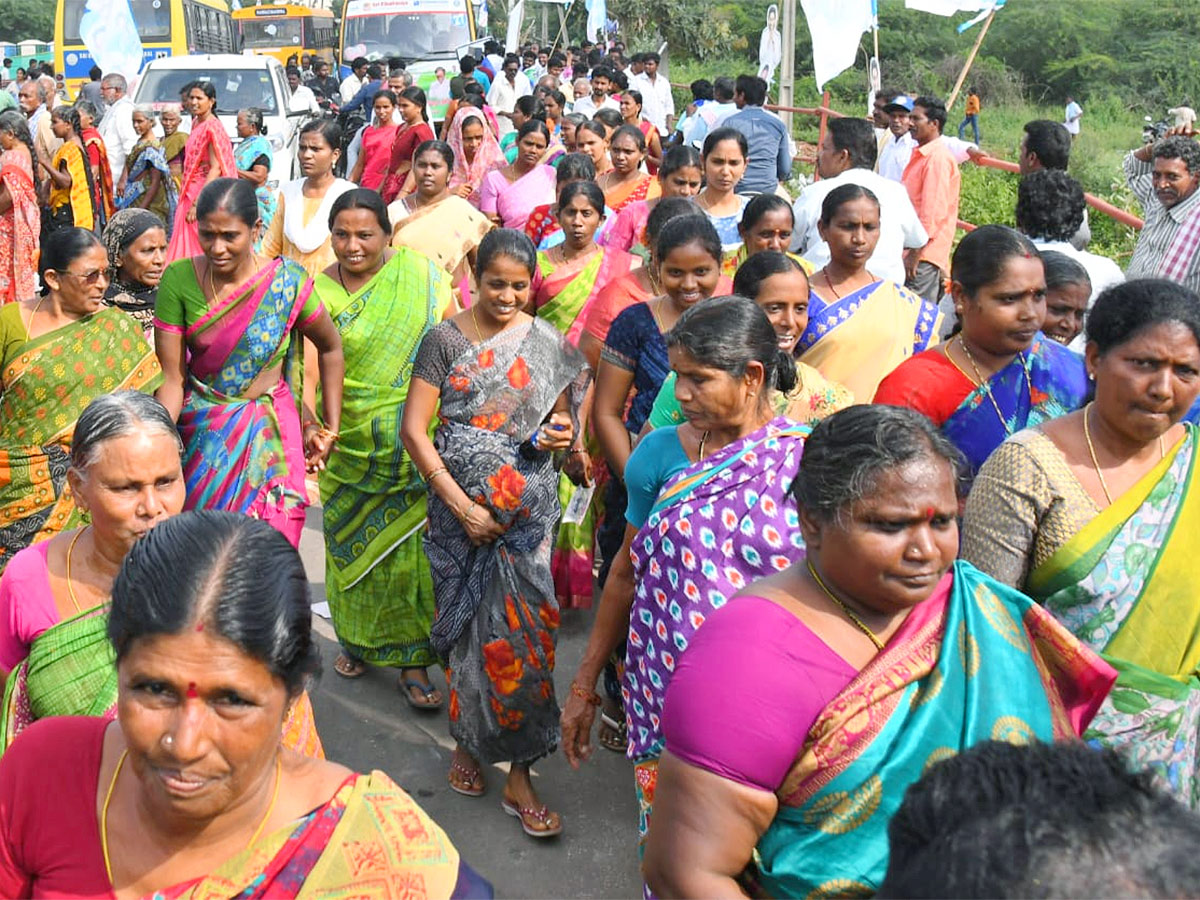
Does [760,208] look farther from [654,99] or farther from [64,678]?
[654,99]

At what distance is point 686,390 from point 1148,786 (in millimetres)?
1757

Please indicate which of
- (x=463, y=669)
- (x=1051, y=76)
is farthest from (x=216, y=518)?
(x=1051, y=76)

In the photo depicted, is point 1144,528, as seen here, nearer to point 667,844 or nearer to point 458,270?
point 667,844

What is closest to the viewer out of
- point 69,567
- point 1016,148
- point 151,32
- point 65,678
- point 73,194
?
point 65,678

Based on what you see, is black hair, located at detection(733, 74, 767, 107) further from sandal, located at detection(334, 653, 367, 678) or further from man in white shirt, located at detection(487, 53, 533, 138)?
man in white shirt, located at detection(487, 53, 533, 138)

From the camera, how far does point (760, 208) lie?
16.3 feet

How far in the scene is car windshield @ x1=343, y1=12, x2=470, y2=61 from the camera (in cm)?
1873

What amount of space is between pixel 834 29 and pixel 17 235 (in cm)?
629

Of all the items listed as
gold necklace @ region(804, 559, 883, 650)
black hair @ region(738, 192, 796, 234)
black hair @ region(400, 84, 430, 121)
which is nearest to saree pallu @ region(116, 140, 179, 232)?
black hair @ region(400, 84, 430, 121)

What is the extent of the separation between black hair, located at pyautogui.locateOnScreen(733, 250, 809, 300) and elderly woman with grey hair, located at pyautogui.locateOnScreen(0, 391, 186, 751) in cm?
189

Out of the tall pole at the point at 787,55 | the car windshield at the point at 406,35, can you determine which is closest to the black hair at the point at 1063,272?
the tall pole at the point at 787,55

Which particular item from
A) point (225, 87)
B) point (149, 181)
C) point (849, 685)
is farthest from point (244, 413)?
point (225, 87)

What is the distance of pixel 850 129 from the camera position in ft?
20.9

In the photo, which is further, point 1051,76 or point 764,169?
point 1051,76
